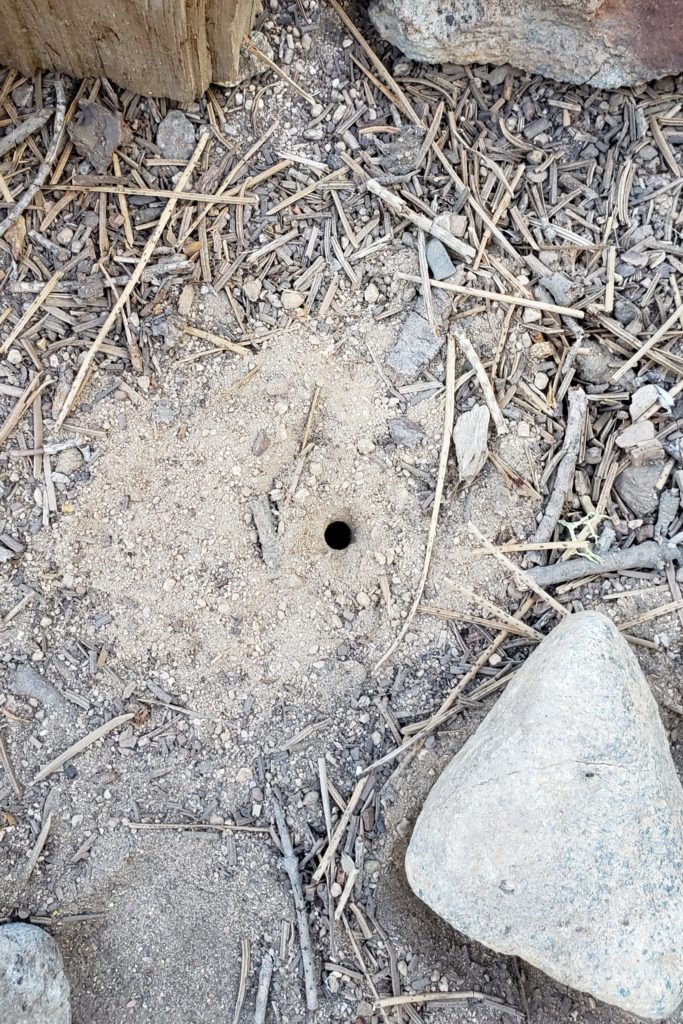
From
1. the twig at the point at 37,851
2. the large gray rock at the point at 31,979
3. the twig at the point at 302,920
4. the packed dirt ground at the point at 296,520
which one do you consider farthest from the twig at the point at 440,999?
the twig at the point at 37,851

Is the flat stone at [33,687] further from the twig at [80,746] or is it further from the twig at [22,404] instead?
the twig at [22,404]

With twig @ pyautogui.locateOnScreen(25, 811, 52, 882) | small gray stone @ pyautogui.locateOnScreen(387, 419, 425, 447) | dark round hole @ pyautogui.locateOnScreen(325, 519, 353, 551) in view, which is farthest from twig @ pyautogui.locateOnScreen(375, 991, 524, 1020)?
small gray stone @ pyautogui.locateOnScreen(387, 419, 425, 447)

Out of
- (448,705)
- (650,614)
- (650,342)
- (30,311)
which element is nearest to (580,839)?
(448,705)

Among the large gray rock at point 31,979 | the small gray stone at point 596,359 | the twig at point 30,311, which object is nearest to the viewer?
the large gray rock at point 31,979

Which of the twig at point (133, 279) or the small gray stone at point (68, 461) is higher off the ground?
the twig at point (133, 279)

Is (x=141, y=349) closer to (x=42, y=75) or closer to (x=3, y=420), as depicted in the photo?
(x=3, y=420)

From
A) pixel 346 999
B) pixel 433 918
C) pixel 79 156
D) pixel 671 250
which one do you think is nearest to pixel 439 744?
pixel 433 918

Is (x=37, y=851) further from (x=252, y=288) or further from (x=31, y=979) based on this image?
(x=252, y=288)
